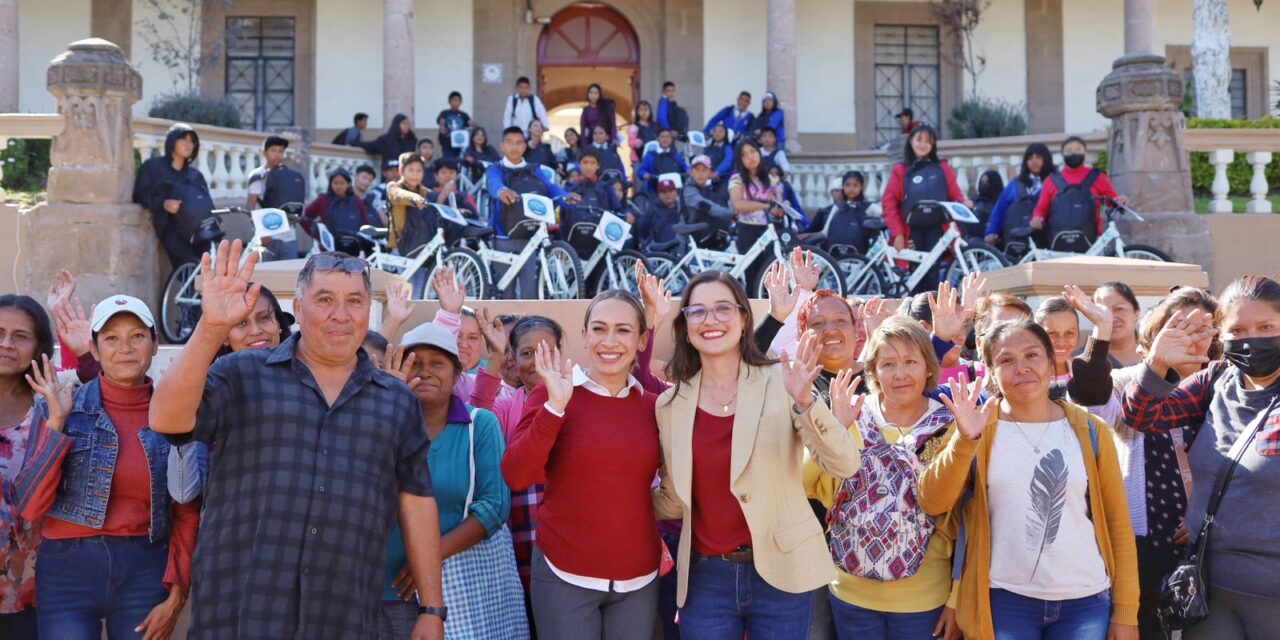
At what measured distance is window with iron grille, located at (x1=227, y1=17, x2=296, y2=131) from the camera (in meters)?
20.8

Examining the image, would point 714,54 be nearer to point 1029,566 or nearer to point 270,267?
point 270,267

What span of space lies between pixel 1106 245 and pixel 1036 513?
7252 millimetres

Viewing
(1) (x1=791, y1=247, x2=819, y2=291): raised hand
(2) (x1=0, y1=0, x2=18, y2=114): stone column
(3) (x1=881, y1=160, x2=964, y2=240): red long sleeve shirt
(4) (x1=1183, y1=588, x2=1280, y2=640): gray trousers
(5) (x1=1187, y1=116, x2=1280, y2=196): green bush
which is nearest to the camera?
(4) (x1=1183, y1=588, x2=1280, y2=640): gray trousers

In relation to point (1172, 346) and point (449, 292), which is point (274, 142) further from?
point (1172, 346)

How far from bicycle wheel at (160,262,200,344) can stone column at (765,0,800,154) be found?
10.5 m

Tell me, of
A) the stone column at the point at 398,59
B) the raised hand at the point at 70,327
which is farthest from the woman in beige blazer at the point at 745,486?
the stone column at the point at 398,59

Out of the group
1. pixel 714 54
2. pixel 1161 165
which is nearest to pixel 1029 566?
pixel 1161 165

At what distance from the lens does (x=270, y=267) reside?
23.6ft

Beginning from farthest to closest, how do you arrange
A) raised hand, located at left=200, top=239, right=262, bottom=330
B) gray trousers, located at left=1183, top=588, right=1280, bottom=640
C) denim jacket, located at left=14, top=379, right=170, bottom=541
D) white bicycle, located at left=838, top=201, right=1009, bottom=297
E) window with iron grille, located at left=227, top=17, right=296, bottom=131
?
window with iron grille, located at left=227, top=17, right=296, bottom=131, white bicycle, located at left=838, top=201, right=1009, bottom=297, denim jacket, located at left=14, top=379, right=170, bottom=541, gray trousers, located at left=1183, top=588, right=1280, bottom=640, raised hand, located at left=200, top=239, right=262, bottom=330

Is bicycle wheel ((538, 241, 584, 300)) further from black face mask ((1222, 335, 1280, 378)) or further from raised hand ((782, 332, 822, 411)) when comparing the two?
black face mask ((1222, 335, 1280, 378))

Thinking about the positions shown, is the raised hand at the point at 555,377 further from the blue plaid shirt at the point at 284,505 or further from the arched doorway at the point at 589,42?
the arched doorway at the point at 589,42

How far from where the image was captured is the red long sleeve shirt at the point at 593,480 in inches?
159

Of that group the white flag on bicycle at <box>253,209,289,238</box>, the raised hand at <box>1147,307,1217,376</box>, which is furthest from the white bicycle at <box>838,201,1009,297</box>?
the raised hand at <box>1147,307,1217,376</box>

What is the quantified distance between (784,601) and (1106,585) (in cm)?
102
